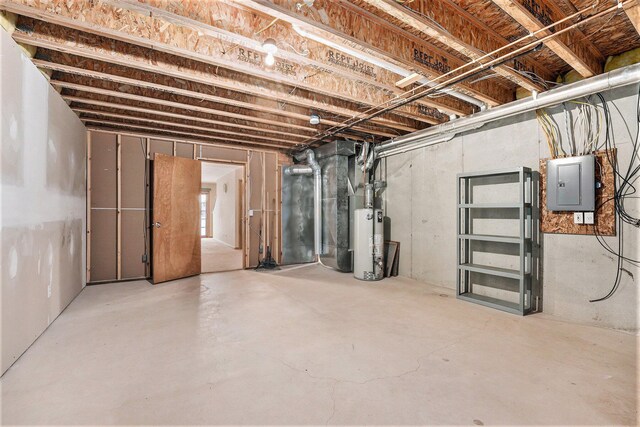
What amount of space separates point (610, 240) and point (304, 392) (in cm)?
323

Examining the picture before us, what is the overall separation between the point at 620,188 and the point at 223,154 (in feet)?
18.3

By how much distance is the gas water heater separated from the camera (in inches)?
182

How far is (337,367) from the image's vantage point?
200cm

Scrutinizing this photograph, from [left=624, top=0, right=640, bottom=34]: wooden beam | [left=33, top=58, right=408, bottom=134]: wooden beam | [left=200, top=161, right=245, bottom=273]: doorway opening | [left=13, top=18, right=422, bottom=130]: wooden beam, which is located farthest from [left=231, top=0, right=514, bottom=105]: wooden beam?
[left=200, top=161, right=245, bottom=273]: doorway opening

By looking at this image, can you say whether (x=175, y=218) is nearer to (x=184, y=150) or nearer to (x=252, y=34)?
(x=184, y=150)

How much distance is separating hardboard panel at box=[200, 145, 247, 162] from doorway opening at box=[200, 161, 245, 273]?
179mm

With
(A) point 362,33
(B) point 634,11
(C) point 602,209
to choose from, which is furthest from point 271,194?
(B) point 634,11

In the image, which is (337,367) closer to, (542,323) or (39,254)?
(542,323)

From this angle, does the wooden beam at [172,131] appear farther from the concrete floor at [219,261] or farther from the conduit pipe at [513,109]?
the concrete floor at [219,261]

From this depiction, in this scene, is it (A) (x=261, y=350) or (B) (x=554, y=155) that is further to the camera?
(B) (x=554, y=155)

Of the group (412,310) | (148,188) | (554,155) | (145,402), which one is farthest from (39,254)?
(554,155)

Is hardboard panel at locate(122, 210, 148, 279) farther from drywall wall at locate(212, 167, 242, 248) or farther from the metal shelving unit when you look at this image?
the metal shelving unit

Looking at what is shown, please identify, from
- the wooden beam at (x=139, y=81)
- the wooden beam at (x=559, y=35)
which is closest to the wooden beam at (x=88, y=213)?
the wooden beam at (x=139, y=81)

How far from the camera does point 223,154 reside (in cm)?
538
